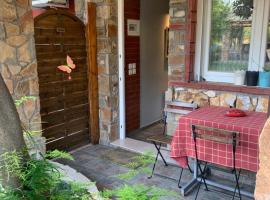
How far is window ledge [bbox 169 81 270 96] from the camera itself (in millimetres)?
3188

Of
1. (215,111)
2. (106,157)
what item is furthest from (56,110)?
(215,111)

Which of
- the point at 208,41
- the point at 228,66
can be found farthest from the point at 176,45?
the point at 228,66

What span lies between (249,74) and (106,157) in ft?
7.05

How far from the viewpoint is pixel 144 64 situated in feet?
16.3

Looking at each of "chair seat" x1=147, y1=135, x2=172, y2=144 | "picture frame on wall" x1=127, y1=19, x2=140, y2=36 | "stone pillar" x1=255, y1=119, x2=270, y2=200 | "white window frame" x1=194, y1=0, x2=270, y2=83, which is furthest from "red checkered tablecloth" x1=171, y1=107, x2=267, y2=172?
"picture frame on wall" x1=127, y1=19, x2=140, y2=36

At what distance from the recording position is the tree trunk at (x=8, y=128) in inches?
32.5

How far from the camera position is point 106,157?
3.88 m

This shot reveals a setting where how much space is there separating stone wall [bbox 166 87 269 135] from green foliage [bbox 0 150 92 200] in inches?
107

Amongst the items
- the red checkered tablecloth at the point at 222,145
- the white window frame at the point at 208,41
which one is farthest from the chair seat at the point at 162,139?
the white window frame at the point at 208,41

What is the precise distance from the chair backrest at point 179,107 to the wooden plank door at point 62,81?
49.7 inches

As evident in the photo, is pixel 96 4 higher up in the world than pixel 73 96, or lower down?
higher up

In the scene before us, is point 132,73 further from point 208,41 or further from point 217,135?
point 217,135

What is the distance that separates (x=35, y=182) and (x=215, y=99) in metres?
2.96

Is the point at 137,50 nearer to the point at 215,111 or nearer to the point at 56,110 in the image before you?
the point at 56,110
